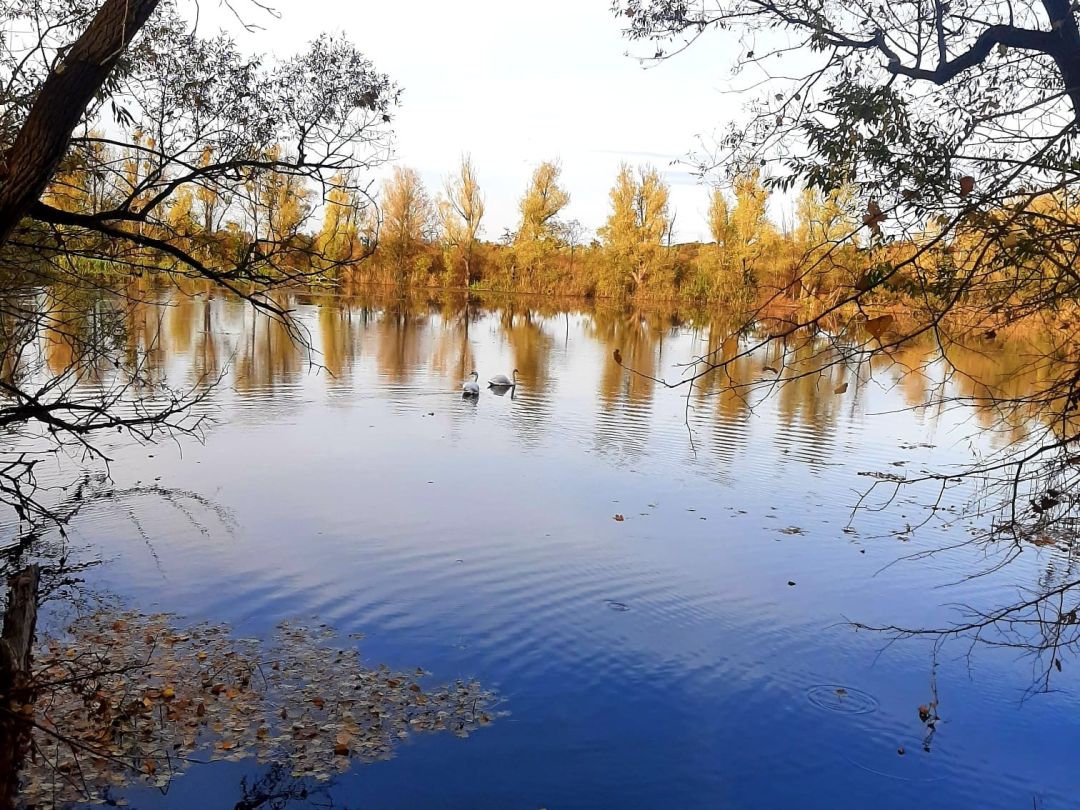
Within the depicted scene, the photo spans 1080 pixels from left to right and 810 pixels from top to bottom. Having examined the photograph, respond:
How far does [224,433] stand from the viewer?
46.6 feet

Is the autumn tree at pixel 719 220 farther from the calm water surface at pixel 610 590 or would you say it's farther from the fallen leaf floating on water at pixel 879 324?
the fallen leaf floating on water at pixel 879 324

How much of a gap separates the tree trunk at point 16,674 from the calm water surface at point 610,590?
0.91 meters

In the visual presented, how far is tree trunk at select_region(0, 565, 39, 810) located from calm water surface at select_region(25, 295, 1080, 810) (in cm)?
91

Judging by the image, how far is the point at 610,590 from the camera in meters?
8.55

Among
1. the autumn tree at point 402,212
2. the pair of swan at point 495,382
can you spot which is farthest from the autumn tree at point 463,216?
the pair of swan at point 495,382

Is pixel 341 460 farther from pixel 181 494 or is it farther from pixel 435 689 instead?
pixel 435 689

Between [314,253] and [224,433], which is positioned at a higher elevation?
[314,253]

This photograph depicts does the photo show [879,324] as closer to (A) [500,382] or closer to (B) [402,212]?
(A) [500,382]

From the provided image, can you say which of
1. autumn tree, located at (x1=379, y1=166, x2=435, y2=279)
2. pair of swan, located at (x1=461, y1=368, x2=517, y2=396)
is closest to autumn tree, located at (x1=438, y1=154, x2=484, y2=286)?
autumn tree, located at (x1=379, y1=166, x2=435, y2=279)

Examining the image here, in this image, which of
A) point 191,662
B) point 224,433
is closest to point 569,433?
point 224,433

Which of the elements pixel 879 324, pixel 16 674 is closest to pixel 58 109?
pixel 879 324

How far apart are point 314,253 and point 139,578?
467cm

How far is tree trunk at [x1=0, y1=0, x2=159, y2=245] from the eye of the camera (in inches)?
141

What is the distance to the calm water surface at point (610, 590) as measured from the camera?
5.68m
